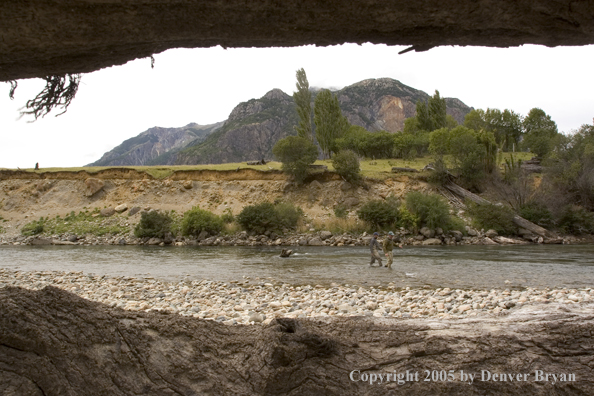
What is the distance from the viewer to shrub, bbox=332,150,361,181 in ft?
150

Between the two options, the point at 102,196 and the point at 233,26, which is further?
the point at 102,196

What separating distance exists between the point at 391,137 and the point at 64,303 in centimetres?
6636

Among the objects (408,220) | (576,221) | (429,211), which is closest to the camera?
(429,211)

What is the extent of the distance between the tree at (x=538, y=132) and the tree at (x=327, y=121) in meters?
32.6

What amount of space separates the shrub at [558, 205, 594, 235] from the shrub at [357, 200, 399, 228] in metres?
15.3

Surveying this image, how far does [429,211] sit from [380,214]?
187 inches

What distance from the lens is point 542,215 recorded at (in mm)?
36156

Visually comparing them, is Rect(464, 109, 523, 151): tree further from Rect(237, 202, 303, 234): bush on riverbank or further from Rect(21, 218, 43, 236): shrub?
Rect(21, 218, 43, 236): shrub

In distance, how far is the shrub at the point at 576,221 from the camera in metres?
34.8

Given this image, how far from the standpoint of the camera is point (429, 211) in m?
35.0

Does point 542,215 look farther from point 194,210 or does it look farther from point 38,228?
point 38,228

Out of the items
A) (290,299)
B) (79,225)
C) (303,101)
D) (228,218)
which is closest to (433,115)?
(303,101)

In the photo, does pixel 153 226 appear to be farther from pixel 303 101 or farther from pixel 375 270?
pixel 303 101

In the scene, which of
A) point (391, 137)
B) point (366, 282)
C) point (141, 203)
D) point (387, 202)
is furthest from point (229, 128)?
point (366, 282)
